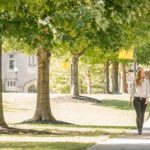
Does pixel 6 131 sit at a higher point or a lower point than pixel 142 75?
lower

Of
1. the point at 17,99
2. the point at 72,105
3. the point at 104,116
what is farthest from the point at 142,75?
the point at 17,99

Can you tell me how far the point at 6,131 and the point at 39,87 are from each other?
6789 millimetres

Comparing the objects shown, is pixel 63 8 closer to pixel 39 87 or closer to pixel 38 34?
pixel 38 34

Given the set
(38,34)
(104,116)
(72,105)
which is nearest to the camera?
(38,34)

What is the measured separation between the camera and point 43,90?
28156mm

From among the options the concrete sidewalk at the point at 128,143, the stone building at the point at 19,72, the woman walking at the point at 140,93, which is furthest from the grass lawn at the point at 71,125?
the stone building at the point at 19,72

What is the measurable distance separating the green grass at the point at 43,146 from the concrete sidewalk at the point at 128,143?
39 centimetres

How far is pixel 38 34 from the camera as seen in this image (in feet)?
63.2

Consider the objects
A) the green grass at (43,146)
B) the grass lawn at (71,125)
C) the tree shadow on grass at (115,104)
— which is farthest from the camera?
the tree shadow on grass at (115,104)

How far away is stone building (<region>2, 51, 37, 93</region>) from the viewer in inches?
3334

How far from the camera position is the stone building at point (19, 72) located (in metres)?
84.7

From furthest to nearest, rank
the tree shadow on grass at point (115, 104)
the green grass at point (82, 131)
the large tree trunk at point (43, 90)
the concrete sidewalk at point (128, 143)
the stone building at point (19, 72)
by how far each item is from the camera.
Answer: the stone building at point (19, 72), the tree shadow on grass at point (115, 104), the large tree trunk at point (43, 90), the green grass at point (82, 131), the concrete sidewalk at point (128, 143)

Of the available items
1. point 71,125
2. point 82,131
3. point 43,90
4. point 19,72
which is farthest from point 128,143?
point 19,72

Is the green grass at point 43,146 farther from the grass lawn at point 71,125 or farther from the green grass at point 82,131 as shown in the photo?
the green grass at point 82,131
